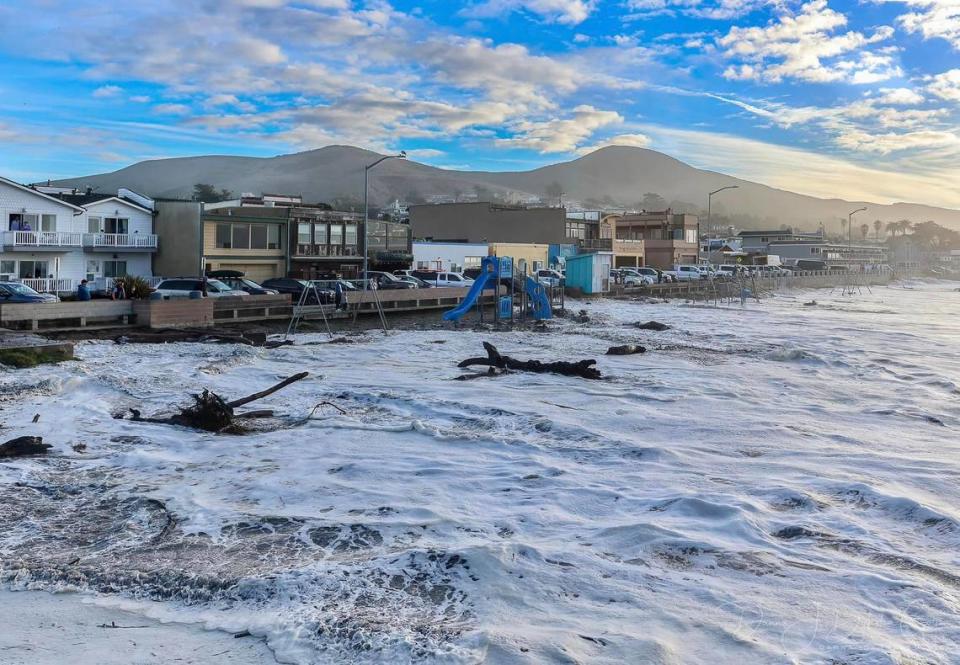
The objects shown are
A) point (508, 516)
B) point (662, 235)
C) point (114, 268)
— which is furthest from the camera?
point (662, 235)

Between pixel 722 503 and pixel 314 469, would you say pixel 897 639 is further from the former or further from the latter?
pixel 314 469

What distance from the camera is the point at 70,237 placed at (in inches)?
1886

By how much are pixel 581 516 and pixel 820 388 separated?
487 inches

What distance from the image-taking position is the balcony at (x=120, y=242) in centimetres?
4903

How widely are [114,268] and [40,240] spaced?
6.03 m

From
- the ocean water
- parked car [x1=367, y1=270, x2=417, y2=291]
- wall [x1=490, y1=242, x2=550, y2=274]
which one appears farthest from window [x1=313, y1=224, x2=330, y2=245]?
the ocean water

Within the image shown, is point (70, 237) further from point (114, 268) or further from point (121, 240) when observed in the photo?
point (114, 268)

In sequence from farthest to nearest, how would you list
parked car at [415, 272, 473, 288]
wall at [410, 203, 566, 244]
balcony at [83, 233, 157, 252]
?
1. wall at [410, 203, 566, 244]
2. parked car at [415, 272, 473, 288]
3. balcony at [83, 233, 157, 252]

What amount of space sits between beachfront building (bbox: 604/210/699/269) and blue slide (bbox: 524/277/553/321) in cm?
5627

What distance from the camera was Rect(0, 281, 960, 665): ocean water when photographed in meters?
6.91

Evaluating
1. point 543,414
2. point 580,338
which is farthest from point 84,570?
point 580,338

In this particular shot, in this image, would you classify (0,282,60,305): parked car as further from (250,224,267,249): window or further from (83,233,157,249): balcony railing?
(250,224,267,249): window

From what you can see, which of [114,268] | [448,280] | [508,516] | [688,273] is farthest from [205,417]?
[688,273]

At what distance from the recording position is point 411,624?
22.5 feet
